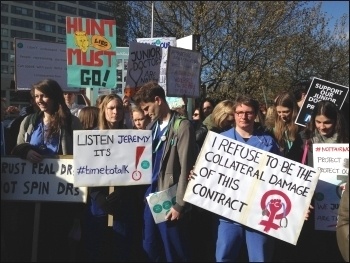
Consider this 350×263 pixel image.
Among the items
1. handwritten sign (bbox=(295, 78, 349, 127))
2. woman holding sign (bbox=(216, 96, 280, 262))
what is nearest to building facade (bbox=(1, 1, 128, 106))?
handwritten sign (bbox=(295, 78, 349, 127))

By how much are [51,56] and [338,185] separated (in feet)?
13.7

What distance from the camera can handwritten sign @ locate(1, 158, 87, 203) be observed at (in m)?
4.61

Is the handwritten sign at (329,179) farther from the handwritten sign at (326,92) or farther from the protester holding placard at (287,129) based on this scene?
the handwritten sign at (326,92)

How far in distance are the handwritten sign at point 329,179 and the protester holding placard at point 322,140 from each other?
0.34 feet

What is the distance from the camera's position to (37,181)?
4.62 m

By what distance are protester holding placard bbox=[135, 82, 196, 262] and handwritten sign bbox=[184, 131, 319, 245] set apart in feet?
0.45

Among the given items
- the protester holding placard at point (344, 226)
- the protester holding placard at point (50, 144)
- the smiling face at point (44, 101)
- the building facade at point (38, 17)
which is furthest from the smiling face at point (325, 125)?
the building facade at point (38, 17)

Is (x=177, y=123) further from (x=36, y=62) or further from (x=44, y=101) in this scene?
(x=36, y=62)

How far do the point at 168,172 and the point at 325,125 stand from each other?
1.46 metres

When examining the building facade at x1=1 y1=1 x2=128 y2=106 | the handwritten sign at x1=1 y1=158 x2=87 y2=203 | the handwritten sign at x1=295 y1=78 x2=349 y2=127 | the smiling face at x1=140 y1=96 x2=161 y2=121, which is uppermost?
the building facade at x1=1 y1=1 x2=128 y2=106

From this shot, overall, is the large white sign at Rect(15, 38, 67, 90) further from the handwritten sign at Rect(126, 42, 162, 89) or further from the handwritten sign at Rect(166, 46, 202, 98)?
the handwritten sign at Rect(166, 46, 202, 98)

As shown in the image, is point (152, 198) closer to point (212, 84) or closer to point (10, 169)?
point (10, 169)

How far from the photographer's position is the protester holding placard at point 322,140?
185 inches

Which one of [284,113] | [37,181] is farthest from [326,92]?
[37,181]
